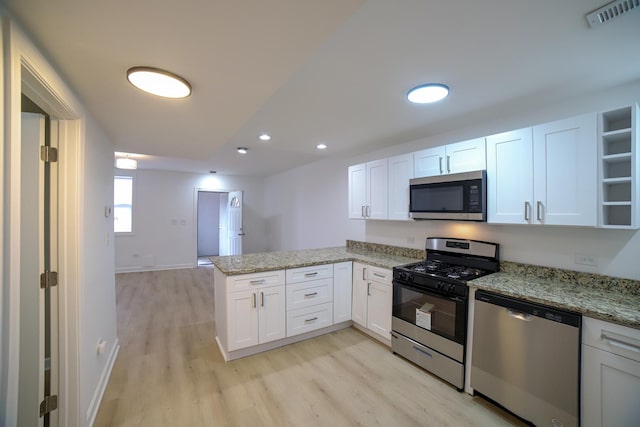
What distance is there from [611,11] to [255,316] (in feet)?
10.3

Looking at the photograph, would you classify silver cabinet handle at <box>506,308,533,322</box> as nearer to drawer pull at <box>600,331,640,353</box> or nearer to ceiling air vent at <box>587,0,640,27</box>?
drawer pull at <box>600,331,640,353</box>

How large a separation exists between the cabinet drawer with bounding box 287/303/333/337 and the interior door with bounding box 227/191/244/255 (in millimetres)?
3914

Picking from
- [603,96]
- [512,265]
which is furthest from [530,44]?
[512,265]

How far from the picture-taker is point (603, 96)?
6.48ft

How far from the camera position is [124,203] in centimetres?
616

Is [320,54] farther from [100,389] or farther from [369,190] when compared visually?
[100,389]

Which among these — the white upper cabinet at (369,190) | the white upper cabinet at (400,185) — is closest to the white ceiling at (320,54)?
the white upper cabinet at (400,185)

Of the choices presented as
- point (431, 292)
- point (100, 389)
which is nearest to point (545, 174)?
point (431, 292)

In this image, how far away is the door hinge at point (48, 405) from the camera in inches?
60.7

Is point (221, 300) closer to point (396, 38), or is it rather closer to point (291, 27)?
point (291, 27)

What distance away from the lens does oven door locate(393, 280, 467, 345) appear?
7.03 feet

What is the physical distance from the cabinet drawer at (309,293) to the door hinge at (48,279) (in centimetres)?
180

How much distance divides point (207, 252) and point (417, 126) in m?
8.23

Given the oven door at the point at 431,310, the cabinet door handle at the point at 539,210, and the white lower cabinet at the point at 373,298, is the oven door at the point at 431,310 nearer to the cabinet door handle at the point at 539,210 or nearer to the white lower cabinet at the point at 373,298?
the white lower cabinet at the point at 373,298
